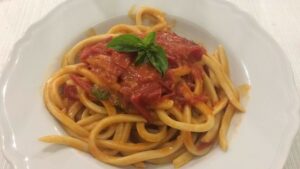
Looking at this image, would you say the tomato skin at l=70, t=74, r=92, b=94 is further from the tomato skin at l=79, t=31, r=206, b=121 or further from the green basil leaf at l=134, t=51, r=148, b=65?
the green basil leaf at l=134, t=51, r=148, b=65

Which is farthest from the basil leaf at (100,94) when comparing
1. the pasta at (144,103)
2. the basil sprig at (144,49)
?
the basil sprig at (144,49)

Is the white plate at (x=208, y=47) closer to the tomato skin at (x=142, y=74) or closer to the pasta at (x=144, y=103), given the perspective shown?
the pasta at (x=144, y=103)

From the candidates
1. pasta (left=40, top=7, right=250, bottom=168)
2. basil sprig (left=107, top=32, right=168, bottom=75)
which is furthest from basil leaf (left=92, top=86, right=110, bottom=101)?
basil sprig (left=107, top=32, right=168, bottom=75)

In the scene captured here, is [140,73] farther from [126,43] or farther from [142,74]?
[126,43]

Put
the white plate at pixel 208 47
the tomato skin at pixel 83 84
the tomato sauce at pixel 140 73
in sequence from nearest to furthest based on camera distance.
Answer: the white plate at pixel 208 47, the tomato sauce at pixel 140 73, the tomato skin at pixel 83 84

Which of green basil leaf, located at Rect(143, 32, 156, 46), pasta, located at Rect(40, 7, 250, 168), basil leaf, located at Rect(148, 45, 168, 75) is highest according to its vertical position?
green basil leaf, located at Rect(143, 32, 156, 46)

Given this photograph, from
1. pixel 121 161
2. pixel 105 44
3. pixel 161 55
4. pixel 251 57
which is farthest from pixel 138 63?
A: pixel 251 57

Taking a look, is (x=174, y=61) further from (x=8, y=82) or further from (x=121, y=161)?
(x=8, y=82)
